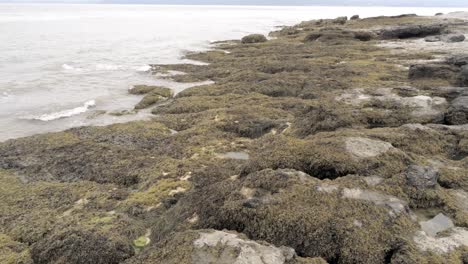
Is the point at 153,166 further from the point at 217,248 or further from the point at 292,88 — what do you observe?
the point at 292,88

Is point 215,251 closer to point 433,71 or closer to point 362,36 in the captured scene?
point 433,71

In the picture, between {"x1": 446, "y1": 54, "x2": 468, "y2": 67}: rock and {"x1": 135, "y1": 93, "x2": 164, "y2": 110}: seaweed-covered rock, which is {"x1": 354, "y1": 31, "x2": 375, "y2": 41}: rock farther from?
{"x1": 135, "y1": 93, "x2": 164, "y2": 110}: seaweed-covered rock

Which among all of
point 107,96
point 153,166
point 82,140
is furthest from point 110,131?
point 107,96

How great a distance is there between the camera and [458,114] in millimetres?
12508

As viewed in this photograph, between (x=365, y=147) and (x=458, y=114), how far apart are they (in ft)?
16.0

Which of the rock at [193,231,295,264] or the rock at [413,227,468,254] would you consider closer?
the rock at [193,231,295,264]

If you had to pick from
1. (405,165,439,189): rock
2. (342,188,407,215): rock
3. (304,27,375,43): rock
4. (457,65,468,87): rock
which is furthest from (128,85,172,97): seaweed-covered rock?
(304,27,375,43): rock

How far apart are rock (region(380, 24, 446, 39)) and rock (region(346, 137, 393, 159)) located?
114 feet

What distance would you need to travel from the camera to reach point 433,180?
8.23 metres

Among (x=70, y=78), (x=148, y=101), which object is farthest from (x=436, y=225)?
(x=70, y=78)

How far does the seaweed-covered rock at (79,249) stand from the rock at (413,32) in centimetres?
3971

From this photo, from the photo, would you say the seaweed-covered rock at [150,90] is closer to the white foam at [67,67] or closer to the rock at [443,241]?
the white foam at [67,67]

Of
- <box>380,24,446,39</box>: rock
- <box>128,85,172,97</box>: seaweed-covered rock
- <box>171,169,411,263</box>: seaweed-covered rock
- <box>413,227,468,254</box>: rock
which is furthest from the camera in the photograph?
<box>380,24,446,39</box>: rock

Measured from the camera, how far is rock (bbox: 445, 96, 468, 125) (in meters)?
12.4
